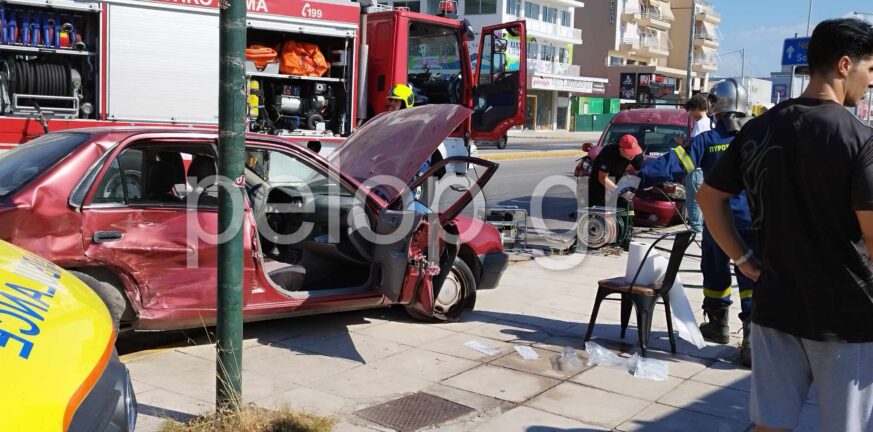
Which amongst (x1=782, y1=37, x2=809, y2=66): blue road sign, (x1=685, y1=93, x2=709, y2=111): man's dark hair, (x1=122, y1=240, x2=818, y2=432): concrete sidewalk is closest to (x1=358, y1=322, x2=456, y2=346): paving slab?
(x1=122, y1=240, x2=818, y2=432): concrete sidewalk

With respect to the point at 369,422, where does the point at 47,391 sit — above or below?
above

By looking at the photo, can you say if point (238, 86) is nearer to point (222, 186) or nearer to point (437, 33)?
point (222, 186)

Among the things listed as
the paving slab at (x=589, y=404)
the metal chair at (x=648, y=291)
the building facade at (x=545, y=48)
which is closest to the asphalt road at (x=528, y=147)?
the building facade at (x=545, y=48)

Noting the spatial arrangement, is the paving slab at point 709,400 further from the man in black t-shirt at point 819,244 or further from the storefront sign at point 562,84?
the storefront sign at point 562,84

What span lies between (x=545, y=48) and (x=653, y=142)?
Answer: 58.2 metres

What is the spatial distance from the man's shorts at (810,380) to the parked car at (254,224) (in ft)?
8.32

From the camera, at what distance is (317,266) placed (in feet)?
21.2

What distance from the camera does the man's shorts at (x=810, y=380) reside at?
2.79 metres

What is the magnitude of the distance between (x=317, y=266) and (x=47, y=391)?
4.23 metres

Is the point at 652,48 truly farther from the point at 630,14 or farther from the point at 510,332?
the point at 510,332

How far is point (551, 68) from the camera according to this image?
65.9m

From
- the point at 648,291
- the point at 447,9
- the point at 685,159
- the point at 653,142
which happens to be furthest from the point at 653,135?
the point at 648,291

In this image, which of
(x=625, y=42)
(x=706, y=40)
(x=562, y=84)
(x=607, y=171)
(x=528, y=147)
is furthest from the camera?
(x=706, y=40)

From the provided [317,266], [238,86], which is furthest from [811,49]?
[317,266]
